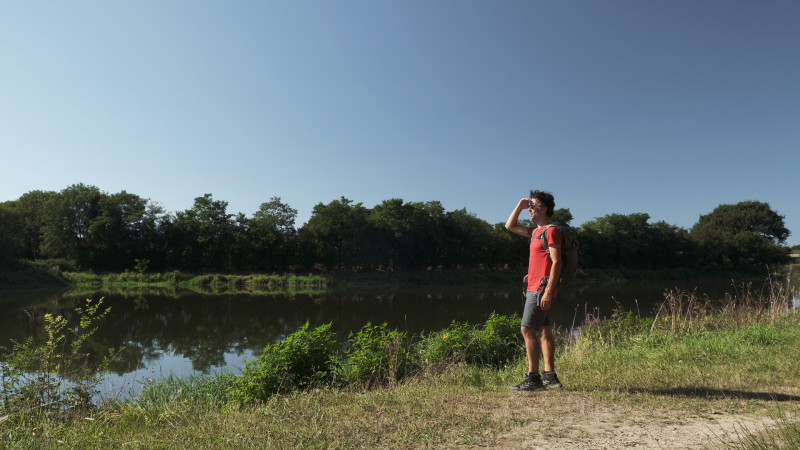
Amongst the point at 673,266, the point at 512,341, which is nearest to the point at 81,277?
the point at 512,341

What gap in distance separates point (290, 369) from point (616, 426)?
363 cm

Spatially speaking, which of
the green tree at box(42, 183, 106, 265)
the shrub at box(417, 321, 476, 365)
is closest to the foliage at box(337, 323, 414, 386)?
the shrub at box(417, 321, 476, 365)

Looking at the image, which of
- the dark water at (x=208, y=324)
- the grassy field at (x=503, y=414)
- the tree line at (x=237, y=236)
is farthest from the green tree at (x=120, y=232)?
the grassy field at (x=503, y=414)

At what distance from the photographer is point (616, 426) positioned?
10.2ft

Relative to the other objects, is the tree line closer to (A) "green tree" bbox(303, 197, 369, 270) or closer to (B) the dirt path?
(A) "green tree" bbox(303, 197, 369, 270)

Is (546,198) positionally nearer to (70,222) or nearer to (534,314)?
(534,314)

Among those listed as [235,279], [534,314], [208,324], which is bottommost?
[208,324]

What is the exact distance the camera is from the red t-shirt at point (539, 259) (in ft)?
12.9

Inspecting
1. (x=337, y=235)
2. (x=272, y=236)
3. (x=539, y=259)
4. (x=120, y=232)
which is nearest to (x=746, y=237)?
(x=337, y=235)

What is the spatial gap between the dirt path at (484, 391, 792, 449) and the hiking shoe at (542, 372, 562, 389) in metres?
0.41

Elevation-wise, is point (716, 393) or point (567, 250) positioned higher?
point (567, 250)

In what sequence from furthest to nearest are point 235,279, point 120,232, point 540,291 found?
point 120,232 < point 235,279 < point 540,291

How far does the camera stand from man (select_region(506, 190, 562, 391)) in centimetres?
390

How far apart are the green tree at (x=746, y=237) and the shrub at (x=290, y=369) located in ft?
201
